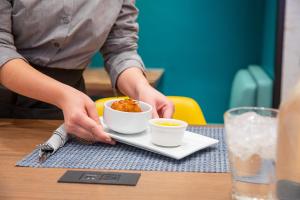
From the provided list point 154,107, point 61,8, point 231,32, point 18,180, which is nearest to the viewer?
point 18,180

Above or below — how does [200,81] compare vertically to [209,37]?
below

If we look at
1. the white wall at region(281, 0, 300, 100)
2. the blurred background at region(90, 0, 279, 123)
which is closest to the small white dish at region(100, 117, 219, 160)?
the white wall at region(281, 0, 300, 100)

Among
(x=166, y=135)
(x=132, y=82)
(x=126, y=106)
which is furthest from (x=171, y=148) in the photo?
(x=132, y=82)

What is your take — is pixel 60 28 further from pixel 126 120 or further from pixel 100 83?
→ pixel 100 83

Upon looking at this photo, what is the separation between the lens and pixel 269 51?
9.60ft

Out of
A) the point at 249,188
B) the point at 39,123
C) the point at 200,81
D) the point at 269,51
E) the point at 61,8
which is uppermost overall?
the point at 61,8

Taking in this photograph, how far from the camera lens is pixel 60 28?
1.38 metres

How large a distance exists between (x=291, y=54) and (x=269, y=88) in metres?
0.23

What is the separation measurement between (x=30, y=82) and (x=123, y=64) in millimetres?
355

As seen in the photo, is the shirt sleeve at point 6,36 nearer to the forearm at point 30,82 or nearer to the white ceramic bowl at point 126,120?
the forearm at point 30,82

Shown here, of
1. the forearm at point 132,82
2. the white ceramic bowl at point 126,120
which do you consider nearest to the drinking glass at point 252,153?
the white ceramic bowl at point 126,120

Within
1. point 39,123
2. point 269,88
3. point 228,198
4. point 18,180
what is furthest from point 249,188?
point 269,88

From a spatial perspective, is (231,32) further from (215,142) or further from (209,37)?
(215,142)

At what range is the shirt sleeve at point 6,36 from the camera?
4.01 ft
